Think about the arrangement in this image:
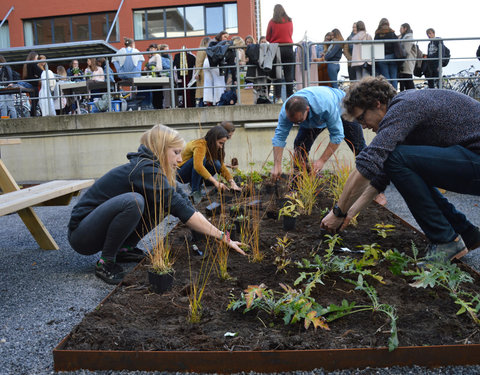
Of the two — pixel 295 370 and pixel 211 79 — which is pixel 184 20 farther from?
pixel 295 370

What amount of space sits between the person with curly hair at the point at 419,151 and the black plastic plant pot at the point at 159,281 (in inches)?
40.8

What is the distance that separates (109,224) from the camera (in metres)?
2.82

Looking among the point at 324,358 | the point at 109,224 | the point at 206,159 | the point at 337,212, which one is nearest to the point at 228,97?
the point at 206,159

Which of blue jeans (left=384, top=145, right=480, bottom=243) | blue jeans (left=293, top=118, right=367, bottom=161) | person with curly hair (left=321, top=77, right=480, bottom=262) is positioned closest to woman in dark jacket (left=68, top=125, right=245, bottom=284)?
person with curly hair (left=321, top=77, right=480, bottom=262)

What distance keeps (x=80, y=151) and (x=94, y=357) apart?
7.01 metres

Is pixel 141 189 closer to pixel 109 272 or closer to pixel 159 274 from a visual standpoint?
pixel 109 272

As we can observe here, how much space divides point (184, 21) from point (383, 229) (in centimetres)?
1825

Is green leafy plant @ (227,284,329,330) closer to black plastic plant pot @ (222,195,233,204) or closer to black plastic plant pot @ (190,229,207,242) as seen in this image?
black plastic plant pot @ (190,229,207,242)

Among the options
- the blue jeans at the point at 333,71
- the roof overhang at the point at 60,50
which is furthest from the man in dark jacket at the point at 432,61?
the roof overhang at the point at 60,50

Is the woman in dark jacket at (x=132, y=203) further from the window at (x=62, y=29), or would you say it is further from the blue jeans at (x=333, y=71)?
the window at (x=62, y=29)

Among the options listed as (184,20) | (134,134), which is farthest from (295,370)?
(184,20)

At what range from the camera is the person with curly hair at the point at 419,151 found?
237 cm

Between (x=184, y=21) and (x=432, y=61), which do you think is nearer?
(x=432, y=61)

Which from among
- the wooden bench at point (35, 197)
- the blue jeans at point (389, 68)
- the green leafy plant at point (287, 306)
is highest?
the blue jeans at point (389, 68)
